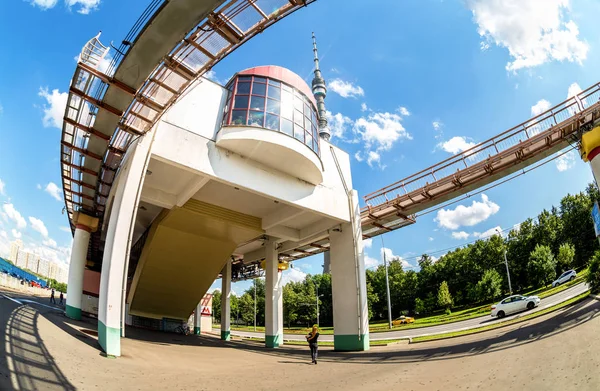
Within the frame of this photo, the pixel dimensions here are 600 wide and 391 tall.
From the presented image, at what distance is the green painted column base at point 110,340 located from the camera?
11.1 metres

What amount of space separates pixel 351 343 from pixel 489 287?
37.7 meters

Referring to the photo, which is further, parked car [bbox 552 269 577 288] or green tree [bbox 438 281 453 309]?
green tree [bbox 438 281 453 309]

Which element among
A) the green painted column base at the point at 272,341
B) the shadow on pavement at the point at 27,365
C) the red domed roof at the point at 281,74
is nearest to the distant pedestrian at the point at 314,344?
the shadow on pavement at the point at 27,365

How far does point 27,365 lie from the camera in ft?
23.6

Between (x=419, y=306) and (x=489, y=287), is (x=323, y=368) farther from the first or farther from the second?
(x=419, y=306)

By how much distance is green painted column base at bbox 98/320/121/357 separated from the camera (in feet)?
36.6

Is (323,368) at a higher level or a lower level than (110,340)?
lower

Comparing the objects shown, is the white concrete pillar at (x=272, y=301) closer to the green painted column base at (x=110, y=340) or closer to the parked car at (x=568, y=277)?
the green painted column base at (x=110, y=340)

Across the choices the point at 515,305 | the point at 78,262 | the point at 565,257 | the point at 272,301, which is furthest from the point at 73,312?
the point at 565,257

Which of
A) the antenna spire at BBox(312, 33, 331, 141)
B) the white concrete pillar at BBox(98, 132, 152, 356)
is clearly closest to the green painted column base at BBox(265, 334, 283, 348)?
the white concrete pillar at BBox(98, 132, 152, 356)

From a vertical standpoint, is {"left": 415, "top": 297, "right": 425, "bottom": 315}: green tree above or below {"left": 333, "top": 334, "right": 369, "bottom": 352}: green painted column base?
below

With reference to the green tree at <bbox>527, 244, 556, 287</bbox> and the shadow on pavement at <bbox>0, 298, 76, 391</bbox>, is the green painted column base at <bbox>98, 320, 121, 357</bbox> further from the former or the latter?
the green tree at <bbox>527, 244, 556, 287</bbox>

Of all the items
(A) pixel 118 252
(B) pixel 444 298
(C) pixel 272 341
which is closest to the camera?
(A) pixel 118 252

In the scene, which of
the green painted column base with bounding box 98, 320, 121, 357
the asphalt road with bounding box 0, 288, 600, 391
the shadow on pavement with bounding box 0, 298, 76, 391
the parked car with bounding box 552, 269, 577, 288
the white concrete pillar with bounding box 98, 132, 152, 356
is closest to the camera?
the shadow on pavement with bounding box 0, 298, 76, 391
